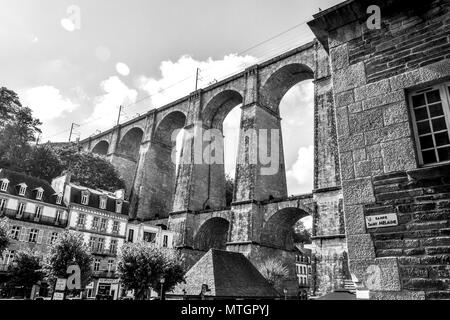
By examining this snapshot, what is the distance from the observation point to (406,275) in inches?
148

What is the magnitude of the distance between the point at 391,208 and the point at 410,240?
1.49ft

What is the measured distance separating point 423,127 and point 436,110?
0.91 feet

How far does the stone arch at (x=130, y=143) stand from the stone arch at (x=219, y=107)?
12.4 meters

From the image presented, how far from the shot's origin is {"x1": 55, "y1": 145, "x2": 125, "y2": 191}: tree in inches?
1427

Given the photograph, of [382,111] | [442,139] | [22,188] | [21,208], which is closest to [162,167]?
[22,188]

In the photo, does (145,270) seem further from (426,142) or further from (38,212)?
(426,142)

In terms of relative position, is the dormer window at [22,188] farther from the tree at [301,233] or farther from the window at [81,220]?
the tree at [301,233]

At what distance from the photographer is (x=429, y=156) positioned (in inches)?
164

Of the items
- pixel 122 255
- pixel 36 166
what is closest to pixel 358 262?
pixel 122 255

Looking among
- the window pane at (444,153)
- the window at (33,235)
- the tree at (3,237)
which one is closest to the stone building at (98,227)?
the window at (33,235)

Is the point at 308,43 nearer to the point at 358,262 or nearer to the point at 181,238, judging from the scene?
the point at 181,238

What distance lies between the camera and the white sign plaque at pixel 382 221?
4.04 meters
